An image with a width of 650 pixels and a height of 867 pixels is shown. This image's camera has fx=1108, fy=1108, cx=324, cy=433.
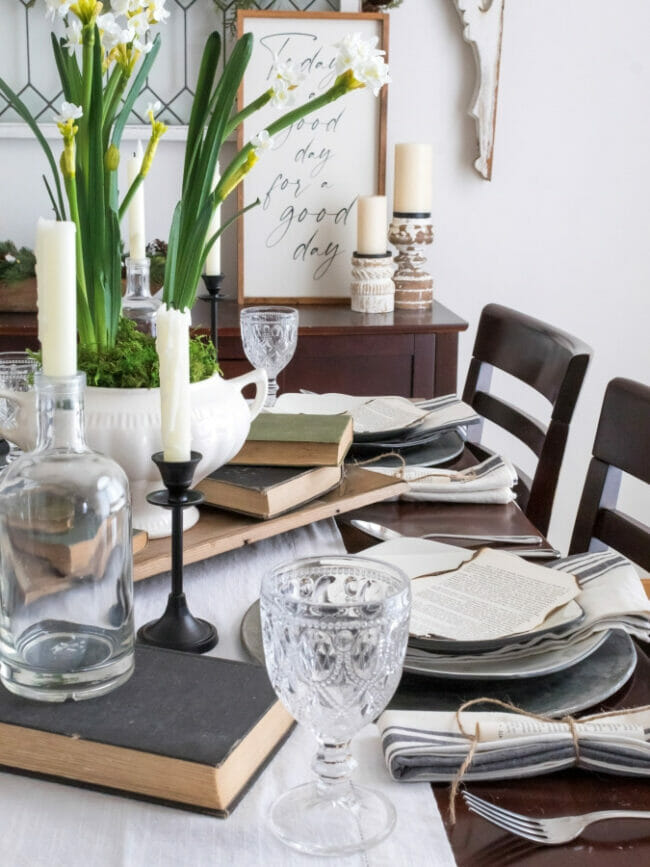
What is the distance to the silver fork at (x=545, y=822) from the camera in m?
0.63

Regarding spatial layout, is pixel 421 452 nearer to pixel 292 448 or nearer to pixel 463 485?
pixel 463 485

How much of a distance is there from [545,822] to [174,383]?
396 millimetres

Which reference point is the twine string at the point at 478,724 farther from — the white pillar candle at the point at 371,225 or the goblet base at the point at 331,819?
the white pillar candle at the point at 371,225

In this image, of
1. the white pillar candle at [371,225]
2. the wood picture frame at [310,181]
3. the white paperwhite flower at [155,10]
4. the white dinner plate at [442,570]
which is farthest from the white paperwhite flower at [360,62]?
the wood picture frame at [310,181]

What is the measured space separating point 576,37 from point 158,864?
2.33 metres

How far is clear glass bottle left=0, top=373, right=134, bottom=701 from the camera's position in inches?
27.7

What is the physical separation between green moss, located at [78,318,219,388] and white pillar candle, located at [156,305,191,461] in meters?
0.18

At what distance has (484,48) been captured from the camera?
2432mm

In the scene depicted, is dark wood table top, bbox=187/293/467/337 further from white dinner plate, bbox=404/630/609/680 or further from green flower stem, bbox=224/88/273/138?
white dinner plate, bbox=404/630/609/680

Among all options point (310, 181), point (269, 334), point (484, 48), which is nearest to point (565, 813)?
point (269, 334)

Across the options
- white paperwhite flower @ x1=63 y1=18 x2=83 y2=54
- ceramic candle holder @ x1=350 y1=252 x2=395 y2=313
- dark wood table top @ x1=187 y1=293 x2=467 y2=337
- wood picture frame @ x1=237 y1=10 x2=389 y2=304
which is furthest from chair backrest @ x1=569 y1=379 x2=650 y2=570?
wood picture frame @ x1=237 y1=10 x2=389 y2=304

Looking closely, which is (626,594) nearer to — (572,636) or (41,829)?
(572,636)

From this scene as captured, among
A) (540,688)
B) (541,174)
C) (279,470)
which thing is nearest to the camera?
(540,688)

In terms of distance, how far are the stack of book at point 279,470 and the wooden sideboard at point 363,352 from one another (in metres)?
0.96
